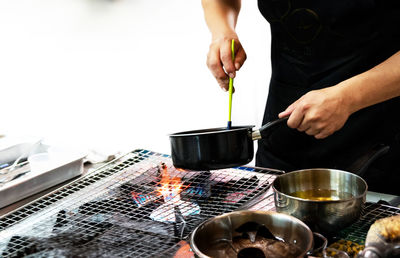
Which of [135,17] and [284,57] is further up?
[135,17]

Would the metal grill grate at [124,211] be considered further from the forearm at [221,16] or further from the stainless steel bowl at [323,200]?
the forearm at [221,16]

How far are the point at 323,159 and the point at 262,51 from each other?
147 centimetres

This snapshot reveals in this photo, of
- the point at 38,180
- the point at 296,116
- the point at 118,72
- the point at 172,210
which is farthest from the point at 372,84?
the point at 118,72

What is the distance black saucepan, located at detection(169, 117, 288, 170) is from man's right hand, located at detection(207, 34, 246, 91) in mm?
388

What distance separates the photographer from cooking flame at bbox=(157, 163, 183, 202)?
147 centimetres

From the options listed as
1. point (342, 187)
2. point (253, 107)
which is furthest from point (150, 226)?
point (253, 107)

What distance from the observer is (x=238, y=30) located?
301 centimetres

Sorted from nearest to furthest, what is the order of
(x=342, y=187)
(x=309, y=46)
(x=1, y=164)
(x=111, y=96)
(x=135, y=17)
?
(x=342, y=187) → (x=309, y=46) → (x=1, y=164) → (x=135, y=17) → (x=111, y=96)

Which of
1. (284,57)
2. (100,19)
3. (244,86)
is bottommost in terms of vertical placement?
(244,86)

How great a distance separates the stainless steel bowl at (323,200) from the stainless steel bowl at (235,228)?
6cm

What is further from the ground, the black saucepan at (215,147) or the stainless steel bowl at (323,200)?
the black saucepan at (215,147)

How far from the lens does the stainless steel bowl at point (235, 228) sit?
101 centimetres

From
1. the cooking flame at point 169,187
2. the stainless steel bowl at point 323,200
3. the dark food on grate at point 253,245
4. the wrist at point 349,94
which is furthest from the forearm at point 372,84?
the cooking flame at point 169,187

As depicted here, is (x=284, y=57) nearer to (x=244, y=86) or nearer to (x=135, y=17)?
(x=244, y=86)
